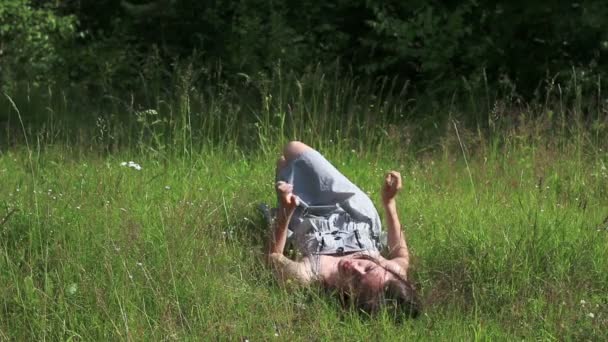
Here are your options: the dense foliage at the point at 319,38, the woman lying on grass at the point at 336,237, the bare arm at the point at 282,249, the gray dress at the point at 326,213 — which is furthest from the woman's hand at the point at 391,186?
the dense foliage at the point at 319,38

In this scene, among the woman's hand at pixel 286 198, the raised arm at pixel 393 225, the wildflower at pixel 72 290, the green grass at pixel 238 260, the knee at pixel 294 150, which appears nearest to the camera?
the green grass at pixel 238 260

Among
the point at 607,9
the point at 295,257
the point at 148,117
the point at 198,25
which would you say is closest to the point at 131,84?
the point at 198,25

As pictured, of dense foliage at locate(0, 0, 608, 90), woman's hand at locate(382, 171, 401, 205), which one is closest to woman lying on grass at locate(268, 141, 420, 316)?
woman's hand at locate(382, 171, 401, 205)

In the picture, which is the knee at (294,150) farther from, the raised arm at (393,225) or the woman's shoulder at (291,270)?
the woman's shoulder at (291,270)

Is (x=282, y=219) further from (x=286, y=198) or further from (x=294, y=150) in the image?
(x=294, y=150)

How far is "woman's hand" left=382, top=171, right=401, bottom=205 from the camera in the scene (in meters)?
4.79

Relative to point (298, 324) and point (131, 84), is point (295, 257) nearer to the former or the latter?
point (298, 324)

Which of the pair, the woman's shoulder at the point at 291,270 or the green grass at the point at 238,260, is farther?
the woman's shoulder at the point at 291,270

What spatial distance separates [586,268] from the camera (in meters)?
4.43

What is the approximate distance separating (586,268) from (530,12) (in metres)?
3.56

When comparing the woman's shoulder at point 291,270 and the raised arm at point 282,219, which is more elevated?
the raised arm at point 282,219

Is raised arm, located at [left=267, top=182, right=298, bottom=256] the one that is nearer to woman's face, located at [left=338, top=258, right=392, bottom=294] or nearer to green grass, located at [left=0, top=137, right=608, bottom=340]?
green grass, located at [left=0, top=137, right=608, bottom=340]

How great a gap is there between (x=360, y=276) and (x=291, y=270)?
1.06ft

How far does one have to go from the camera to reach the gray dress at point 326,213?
477cm
